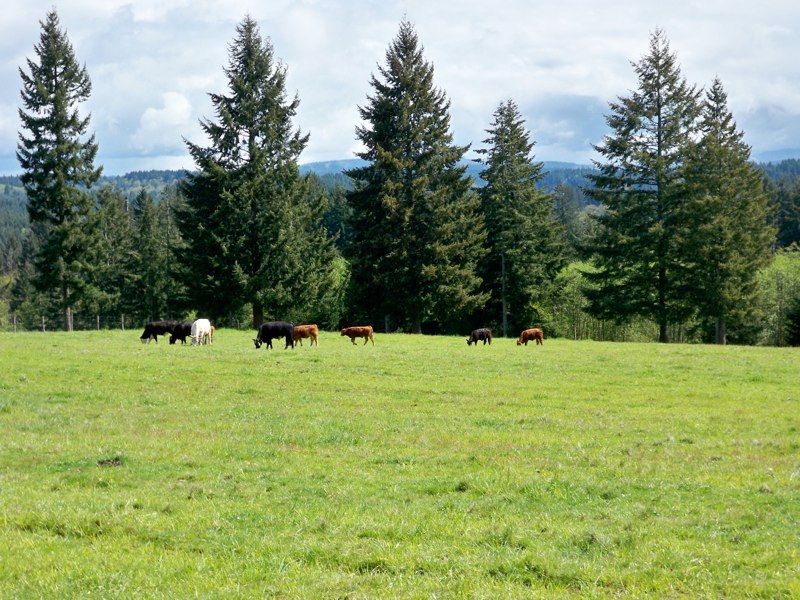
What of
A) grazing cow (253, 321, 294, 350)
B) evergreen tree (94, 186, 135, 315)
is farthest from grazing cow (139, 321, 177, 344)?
evergreen tree (94, 186, 135, 315)

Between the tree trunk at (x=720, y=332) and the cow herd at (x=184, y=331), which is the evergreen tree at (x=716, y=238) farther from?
the cow herd at (x=184, y=331)

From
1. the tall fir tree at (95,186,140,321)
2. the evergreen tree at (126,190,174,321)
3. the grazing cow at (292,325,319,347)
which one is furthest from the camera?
the evergreen tree at (126,190,174,321)

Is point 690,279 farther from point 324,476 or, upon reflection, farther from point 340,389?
point 324,476

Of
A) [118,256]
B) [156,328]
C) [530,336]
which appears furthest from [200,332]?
[118,256]

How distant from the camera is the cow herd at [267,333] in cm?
3394

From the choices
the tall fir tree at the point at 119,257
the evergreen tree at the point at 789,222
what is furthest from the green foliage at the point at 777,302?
the tall fir tree at the point at 119,257

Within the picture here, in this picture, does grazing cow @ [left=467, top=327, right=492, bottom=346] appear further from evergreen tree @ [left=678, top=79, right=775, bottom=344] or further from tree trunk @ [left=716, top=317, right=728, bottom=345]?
tree trunk @ [left=716, top=317, right=728, bottom=345]

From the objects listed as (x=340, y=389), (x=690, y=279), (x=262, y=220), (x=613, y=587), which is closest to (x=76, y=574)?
(x=613, y=587)

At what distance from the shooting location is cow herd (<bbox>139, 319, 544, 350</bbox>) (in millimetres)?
33938

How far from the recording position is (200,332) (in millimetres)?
36219

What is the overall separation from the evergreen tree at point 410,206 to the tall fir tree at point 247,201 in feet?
17.9

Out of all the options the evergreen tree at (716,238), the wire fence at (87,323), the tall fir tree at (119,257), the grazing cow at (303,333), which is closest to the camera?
the grazing cow at (303,333)

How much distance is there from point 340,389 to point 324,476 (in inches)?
390

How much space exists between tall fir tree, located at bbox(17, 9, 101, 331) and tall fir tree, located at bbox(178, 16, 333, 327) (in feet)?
26.8
